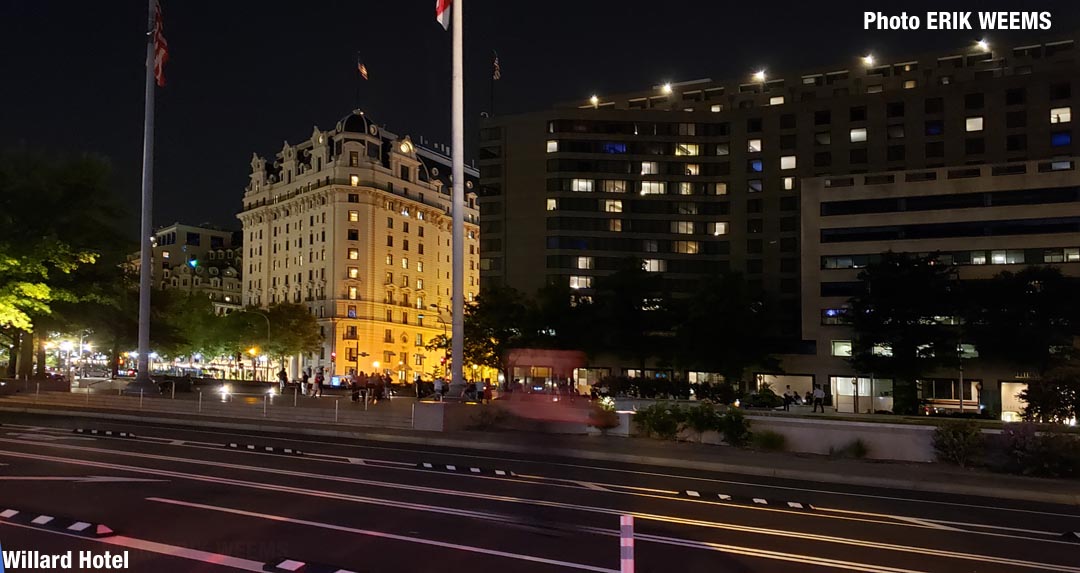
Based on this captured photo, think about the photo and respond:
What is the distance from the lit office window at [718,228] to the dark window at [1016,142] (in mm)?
28361

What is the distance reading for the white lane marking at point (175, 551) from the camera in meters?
Answer: 8.59

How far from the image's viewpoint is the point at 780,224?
87.1 meters

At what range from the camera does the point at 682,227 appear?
90.9 meters

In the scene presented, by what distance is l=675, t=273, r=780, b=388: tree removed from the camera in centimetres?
6612

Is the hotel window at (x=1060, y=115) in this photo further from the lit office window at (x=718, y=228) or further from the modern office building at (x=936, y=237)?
the lit office window at (x=718, y=228)

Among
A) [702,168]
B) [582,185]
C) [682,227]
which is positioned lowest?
[682,227]

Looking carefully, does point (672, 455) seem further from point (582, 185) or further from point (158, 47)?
point (582, 185)

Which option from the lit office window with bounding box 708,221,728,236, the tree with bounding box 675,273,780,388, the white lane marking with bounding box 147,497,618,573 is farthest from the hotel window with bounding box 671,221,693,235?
the white lane marking with bounding box 147,497,618,573

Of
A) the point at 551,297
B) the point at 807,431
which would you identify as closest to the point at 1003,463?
the point at 807,431

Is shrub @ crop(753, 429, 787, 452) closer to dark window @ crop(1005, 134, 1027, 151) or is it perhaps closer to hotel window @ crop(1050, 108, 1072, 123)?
dark window @ crop(1005, 134, 1027, 151)

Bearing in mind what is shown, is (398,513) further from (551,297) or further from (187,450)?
(551,297)

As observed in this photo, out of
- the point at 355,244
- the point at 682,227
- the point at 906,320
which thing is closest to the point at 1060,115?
the point at 906,320

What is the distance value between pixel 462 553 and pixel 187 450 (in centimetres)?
1383

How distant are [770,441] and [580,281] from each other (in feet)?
220
